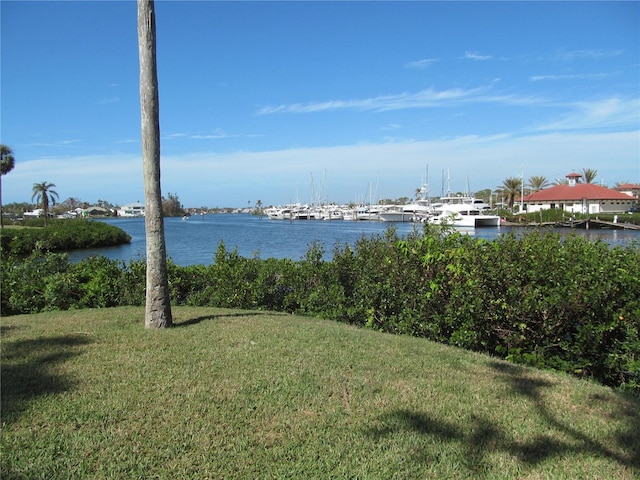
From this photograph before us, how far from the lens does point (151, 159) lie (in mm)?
5758

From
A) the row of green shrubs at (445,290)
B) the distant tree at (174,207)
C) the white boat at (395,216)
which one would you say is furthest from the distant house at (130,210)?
the row of green shrubs at (445,290)

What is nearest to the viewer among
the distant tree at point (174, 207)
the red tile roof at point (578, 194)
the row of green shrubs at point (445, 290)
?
the row of green shrubs at point (445, 290)

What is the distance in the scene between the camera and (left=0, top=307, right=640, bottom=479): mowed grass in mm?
2848

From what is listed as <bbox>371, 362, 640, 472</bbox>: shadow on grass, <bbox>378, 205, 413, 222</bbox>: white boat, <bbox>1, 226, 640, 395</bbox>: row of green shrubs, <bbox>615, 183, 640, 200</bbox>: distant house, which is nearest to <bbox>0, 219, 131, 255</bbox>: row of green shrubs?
<bbox>1, 226, 640, 395</bbox>: row of green shrubs

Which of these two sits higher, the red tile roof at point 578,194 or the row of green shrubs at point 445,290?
the red tile roof at point 578,194

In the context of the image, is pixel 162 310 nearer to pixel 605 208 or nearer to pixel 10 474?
pixel 10 474

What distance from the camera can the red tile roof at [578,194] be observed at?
65562 mm

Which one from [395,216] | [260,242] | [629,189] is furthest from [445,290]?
[629,189]

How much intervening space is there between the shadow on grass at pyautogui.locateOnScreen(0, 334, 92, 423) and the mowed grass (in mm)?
16

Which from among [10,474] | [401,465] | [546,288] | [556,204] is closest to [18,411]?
[10,474]

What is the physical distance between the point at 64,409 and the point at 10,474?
750 millimetres

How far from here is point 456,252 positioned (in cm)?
650

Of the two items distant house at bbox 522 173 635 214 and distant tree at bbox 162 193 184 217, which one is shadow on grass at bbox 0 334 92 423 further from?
distant tree at bbox 162 193 184 217

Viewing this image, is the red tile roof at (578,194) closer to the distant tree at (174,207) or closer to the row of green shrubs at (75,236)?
the row of green shrubs at (75,236)
